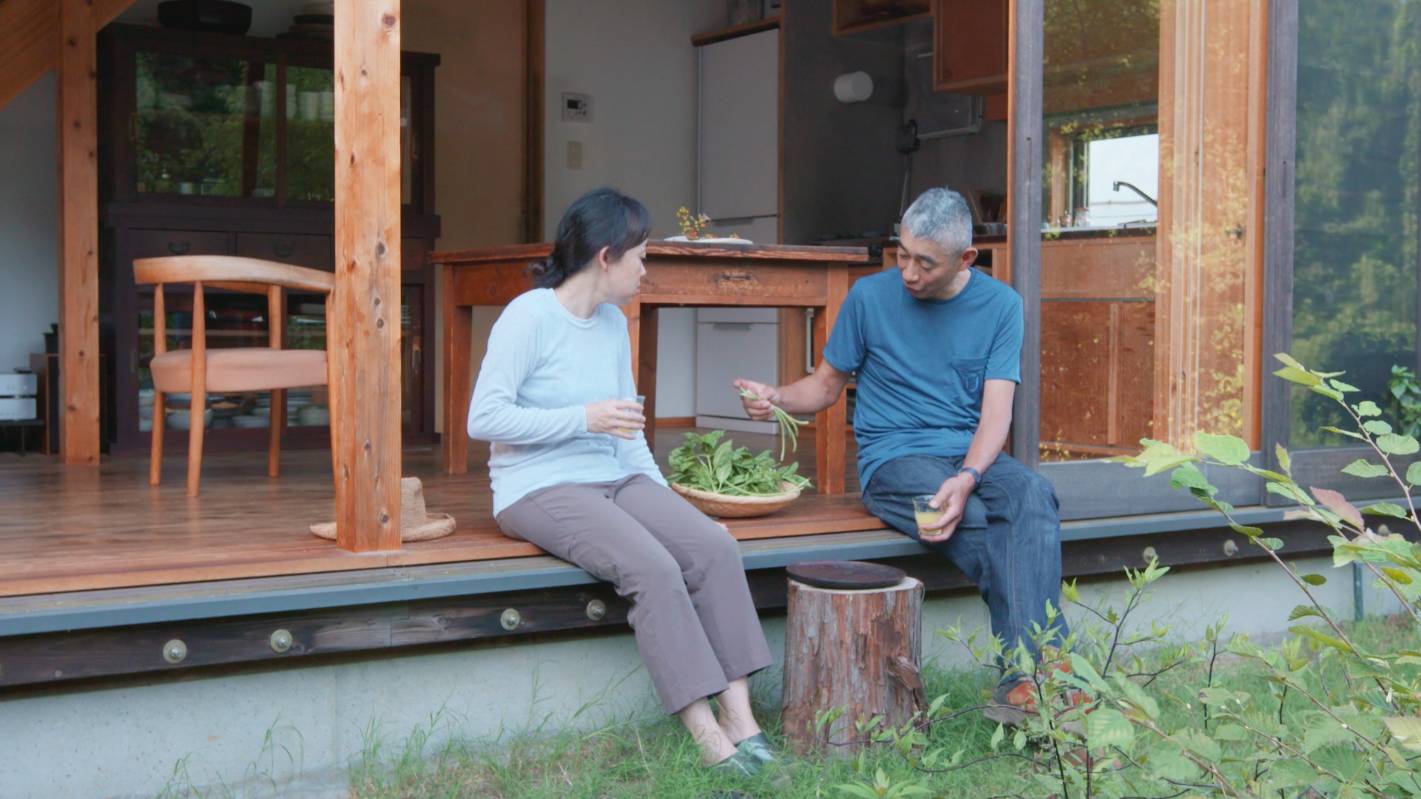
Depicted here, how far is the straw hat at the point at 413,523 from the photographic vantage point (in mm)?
3598

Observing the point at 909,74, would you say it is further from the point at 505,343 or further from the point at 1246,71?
the point at 505,343

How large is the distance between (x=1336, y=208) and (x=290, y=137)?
4388 mm

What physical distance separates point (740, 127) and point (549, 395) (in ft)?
16.3

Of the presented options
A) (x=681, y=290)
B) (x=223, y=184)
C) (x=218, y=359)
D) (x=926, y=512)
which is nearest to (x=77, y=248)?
(x=223, y=184)

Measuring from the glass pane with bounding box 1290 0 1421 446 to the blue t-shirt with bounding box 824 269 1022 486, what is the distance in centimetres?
141

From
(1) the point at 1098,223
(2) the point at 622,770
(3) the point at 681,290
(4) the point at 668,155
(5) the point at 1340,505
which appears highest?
(4) the point at 668,155

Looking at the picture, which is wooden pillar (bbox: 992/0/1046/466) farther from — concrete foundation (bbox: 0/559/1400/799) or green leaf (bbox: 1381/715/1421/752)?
green leaf (bbox: 1381/715/1421/752)

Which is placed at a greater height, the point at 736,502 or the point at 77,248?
the point at 77,248

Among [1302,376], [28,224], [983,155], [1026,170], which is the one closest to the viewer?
[1302,376]

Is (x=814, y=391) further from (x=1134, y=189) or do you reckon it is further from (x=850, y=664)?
(x=1134, y=189)

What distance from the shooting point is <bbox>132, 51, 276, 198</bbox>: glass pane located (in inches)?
255

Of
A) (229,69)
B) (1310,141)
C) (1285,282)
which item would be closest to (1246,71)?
(1310,141)

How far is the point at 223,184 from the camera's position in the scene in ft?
21.8

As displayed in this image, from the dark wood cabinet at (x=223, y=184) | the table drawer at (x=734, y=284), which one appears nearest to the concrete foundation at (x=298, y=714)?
the table drawer at (x=734, y=284)
